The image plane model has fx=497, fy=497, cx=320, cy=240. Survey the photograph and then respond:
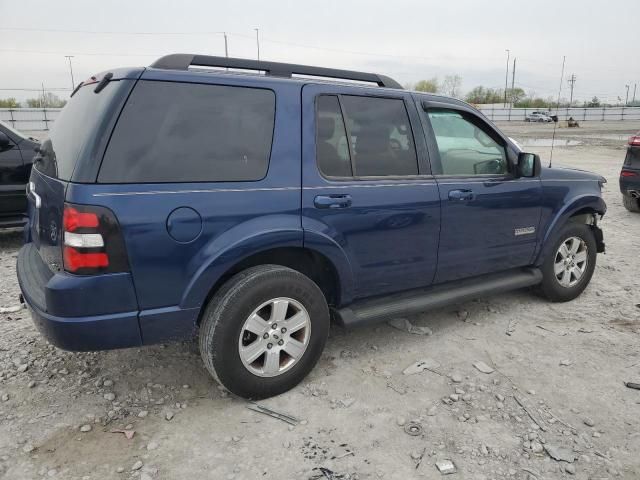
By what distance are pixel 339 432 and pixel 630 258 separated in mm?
4785

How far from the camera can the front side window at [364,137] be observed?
3.10 m

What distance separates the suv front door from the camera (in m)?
3.58

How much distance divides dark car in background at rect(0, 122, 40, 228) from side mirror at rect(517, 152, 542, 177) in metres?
5.28

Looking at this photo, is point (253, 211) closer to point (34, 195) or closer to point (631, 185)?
point (34, 195)

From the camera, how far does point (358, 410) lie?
2887 millimetres

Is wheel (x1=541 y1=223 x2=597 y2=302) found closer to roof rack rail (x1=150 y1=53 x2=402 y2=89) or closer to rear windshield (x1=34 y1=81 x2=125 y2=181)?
roof rack rail (x1=150 y1=53 x2=402 y2=89)

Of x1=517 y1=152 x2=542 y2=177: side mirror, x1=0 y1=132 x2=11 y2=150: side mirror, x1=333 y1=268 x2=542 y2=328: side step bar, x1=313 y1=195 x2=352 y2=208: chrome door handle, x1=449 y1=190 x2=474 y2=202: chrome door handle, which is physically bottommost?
x1=333 y1=268 x2=542 y2=328: side step bar

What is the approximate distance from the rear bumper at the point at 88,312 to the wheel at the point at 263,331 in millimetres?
433

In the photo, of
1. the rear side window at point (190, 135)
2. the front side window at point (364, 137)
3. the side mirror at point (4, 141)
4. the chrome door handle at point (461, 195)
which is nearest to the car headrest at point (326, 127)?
the front side window at point (364, 137)

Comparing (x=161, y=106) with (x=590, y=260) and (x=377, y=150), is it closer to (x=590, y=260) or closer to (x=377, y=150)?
(x=377, y=150)

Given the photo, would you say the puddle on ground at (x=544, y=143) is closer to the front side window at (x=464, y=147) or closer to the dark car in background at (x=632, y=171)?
the dark car in background at (x=632, y=171)

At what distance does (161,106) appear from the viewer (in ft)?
8.42

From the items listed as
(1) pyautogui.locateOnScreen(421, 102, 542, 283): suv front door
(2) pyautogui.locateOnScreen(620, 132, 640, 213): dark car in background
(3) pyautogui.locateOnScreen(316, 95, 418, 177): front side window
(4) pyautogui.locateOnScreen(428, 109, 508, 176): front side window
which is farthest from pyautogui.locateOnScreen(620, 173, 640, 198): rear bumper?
(3) pyautogui.locateOnScreen(316, 95, 418, 177): front side window

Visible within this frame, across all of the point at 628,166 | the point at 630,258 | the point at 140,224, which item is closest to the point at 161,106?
the point at 140,224
